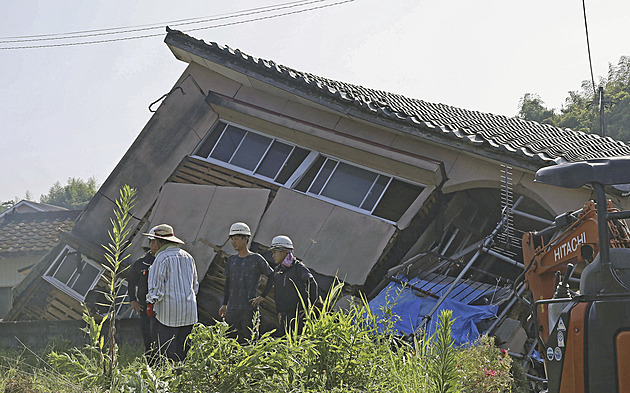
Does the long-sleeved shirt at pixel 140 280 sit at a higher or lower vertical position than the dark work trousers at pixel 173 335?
higher

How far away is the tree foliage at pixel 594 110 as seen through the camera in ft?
151

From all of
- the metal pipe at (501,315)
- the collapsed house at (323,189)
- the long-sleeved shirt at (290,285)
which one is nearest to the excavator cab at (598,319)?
the long-sleeved shirt at (290,285)

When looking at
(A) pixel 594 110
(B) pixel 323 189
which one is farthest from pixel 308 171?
(A) pixel 594 110

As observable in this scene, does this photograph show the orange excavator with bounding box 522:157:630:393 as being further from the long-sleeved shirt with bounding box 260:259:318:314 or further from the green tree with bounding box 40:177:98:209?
the green tree with bounding box 40:177:98:209

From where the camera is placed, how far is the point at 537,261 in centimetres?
679

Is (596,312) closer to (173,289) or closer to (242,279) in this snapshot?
(173,289)

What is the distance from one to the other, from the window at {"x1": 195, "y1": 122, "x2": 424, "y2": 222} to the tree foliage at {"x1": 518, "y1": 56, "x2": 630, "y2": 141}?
2804 cm

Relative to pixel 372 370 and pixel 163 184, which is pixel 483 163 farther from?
pixel 372 370

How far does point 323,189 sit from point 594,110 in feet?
154

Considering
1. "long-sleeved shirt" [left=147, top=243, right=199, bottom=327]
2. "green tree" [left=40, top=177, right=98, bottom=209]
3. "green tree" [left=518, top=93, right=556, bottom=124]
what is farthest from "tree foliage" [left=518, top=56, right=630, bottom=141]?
"green tree" [left=40, top=177, right=98, bottom=209]

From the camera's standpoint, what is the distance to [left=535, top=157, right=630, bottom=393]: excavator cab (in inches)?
149

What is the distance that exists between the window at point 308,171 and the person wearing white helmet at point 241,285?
3847mm

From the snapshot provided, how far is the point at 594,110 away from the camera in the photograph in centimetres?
5194

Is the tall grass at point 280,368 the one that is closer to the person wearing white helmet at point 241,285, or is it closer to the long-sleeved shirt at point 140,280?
the person wearing white helmet at point 241,285
